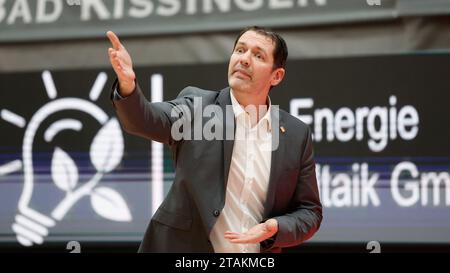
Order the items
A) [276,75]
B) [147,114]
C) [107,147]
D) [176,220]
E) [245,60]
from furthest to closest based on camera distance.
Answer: [107,147] → [276,75] → [245,60] → [176,220] → [147,114]

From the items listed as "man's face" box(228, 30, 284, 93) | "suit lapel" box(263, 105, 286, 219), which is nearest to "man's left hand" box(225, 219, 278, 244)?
"suit lapel" box(263, 105, 286, 219)

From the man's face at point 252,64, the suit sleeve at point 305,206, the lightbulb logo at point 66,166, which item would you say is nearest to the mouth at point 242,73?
the man's face at point 252,64

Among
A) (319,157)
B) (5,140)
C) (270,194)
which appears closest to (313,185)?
(270,194)

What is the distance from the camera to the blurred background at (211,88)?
5.02 metres

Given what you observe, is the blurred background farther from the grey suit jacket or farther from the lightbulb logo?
the grey suit jacket

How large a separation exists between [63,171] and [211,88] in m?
1.26

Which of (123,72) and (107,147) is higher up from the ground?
(123,72)

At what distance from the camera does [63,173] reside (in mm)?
5477

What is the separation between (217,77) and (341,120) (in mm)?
Result: 944

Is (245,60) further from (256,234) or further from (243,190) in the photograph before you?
(256,234)

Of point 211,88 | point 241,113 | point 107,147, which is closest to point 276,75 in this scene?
point 241,113

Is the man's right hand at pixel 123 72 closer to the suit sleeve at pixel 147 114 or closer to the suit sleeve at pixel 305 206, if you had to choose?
the suit sleeve at pixel 147 114

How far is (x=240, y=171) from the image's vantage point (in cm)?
331

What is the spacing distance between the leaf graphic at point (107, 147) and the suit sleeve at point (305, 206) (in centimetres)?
231
